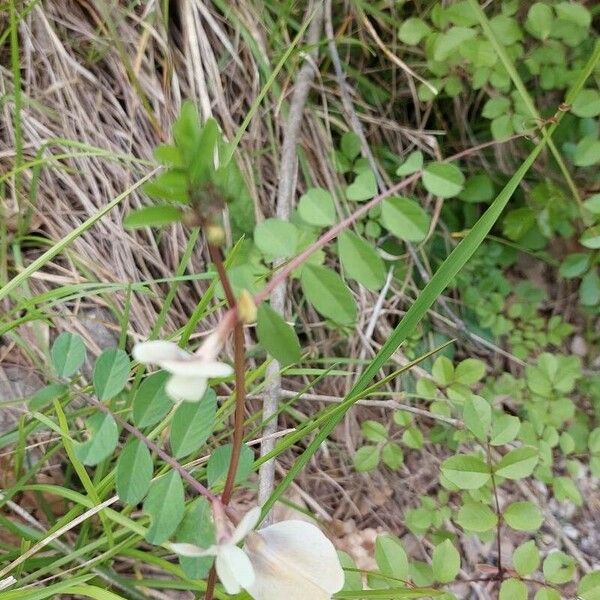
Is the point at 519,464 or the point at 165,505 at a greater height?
the point at 165,505

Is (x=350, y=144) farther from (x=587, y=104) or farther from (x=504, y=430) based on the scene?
(x=504, y=430)

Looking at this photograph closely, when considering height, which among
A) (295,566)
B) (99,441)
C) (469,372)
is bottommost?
(469,372)

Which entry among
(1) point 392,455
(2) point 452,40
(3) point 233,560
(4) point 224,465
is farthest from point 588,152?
(3) point 233,560

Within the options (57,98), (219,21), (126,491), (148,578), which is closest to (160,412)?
(126,491)

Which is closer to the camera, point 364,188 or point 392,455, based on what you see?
point 364,188

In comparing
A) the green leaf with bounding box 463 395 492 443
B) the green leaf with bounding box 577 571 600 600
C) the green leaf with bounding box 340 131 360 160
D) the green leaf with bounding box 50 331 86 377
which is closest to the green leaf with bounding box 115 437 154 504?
the green leaf with bounding box 50 331 86 377

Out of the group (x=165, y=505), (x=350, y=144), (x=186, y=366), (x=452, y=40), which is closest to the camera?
(x=186, y=366)

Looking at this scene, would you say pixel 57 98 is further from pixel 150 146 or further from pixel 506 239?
pixel 506 239
